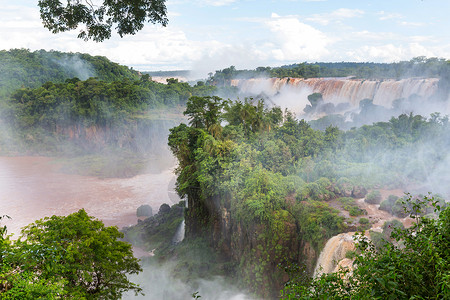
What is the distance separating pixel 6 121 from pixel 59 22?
62651 millimetres

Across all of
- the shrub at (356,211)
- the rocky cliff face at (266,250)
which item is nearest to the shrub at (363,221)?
the shrub at (356,211)

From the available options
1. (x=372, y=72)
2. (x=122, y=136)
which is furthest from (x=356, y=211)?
(x=122, y=136)

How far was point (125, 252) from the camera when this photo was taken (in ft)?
41.7

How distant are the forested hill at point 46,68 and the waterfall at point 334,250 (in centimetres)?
6900

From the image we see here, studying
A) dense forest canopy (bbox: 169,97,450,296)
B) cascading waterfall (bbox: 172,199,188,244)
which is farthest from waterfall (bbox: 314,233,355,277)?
cascading waterfall (bbox: 172,199,188,244)

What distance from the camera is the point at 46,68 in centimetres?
8156

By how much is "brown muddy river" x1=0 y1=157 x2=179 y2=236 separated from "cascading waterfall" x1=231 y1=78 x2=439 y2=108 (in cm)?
2723

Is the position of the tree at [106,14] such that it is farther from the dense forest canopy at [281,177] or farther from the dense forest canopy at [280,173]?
the dense forest canopy at [280,173]

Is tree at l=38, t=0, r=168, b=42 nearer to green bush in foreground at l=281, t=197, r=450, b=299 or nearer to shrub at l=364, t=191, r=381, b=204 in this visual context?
green bush in foreground at l=281, t=197, r=450, b=299

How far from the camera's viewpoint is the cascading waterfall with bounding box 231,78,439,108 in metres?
37.4

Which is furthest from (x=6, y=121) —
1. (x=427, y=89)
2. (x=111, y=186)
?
(x=427, y=89)

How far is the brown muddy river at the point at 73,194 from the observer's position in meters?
34.9

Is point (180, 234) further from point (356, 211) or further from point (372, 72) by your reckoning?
point (372, 72)

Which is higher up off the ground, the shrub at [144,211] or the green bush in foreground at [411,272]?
the green bush in foreground at [411,272]
